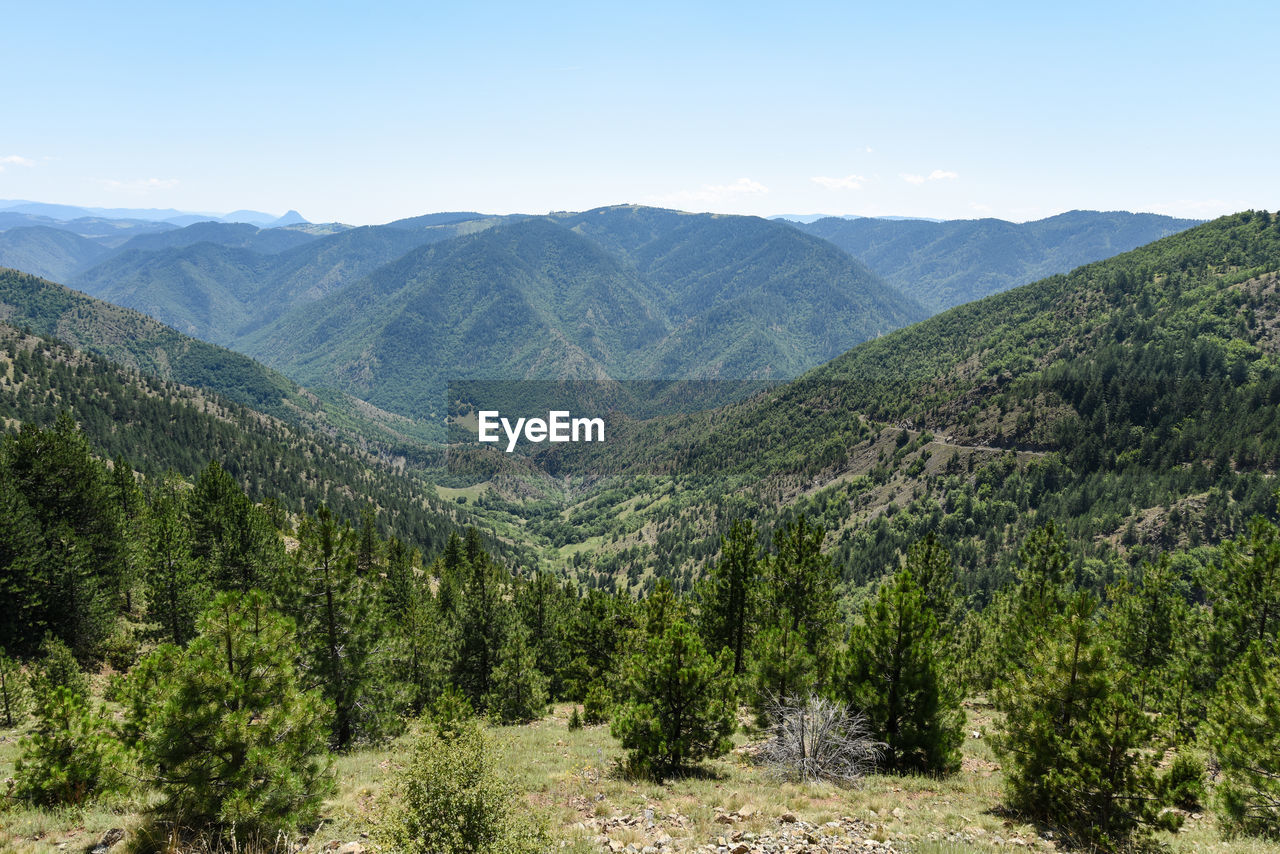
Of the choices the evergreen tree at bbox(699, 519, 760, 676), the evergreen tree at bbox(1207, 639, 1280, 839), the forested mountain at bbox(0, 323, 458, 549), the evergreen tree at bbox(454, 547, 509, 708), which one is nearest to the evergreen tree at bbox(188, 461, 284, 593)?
the evergreen tree at bbox(454, 547, 509, 708)

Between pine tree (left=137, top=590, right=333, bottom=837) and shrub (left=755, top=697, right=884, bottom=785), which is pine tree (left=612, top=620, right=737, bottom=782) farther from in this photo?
pine tree (left=137, top=590, right=333, bottom=837)

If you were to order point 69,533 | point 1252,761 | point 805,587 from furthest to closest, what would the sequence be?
point 69,533 → point 805,587 → point 1252,761

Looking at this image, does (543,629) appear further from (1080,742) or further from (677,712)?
(1080,742)

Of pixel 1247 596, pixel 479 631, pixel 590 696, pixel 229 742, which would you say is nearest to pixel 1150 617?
pixel 1247 596

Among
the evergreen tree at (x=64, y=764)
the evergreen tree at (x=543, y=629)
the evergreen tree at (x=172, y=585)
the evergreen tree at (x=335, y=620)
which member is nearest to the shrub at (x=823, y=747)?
the evergreen tree at (x=335, y=620)

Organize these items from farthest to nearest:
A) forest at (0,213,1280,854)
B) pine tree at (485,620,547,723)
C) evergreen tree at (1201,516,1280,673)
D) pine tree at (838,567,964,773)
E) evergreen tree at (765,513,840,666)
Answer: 1. pine tree at (485,620,547,723)
2. evergreen tree at (765,513,840,666)
3. evergreen tree at (1201,516,1280,673)
4. pine tree at (838,567,964,773)
5. forest at (0,213,1280,854)

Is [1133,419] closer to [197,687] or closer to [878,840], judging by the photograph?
[878,840]
